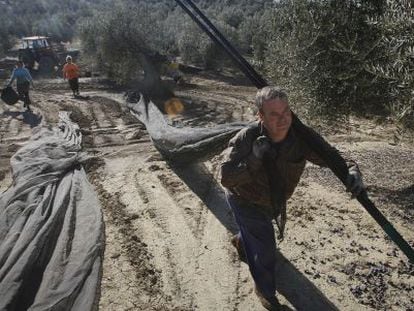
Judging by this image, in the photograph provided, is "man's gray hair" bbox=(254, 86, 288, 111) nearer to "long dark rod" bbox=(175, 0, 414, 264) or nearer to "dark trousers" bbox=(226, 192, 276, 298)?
"long dark rod" bbox=(175, 0, 414, 264)

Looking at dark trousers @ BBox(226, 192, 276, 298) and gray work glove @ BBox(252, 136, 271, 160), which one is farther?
dark trousers @ BBox(226, 192, 276, 298)

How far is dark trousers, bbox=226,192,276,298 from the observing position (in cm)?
397

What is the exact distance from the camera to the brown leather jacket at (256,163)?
3.59 m

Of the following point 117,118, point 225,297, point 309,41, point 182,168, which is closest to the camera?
point 225,297

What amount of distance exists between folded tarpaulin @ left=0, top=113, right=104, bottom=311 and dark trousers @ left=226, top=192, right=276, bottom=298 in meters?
1.78

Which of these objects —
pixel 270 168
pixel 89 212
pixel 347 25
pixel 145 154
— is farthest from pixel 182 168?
pixel 270 168

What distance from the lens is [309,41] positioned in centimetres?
652

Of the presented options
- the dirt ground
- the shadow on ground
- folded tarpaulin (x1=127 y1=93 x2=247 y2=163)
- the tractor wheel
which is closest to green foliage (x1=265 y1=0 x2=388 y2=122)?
folded tarpaulin (x1=127 y1=93 x2=247 y2=163)

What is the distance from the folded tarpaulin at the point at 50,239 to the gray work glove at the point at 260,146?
2.42 meters

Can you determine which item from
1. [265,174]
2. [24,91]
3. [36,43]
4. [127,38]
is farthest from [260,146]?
[36,43]

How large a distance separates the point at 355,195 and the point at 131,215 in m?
3.88

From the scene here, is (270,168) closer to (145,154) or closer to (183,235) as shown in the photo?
(183,235)

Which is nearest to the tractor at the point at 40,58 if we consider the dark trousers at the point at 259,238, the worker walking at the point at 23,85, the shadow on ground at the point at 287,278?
the worker walking at the point at 23,85

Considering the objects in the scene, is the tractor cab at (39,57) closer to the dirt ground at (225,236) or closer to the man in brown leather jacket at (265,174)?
the dirt ground at (225,236)
